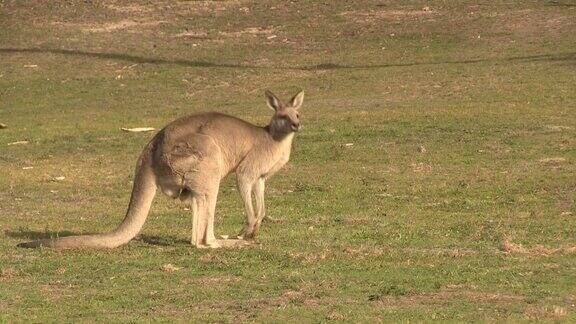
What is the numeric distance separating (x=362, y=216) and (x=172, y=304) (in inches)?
195

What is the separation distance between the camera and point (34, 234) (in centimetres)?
1302

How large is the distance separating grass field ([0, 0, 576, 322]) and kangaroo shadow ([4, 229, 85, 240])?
0.21 ft

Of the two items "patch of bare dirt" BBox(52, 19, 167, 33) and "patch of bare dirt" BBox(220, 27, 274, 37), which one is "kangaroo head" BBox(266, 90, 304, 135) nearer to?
"patch of bare dirt" BBox(220, 27, 274, 37)

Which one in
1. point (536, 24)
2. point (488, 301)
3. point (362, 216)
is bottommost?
point (536, 24)

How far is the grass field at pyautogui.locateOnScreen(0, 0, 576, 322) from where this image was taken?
10.0m

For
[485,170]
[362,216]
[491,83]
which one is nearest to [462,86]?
[491,83]

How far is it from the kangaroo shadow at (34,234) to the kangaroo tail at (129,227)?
90 cm

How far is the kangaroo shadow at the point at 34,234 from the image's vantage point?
1277cm

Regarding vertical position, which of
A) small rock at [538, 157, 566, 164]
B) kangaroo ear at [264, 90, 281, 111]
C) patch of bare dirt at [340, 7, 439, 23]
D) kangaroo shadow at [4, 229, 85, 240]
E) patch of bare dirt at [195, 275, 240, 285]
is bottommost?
patch of bare dirt at [340, 7, 439, 23]

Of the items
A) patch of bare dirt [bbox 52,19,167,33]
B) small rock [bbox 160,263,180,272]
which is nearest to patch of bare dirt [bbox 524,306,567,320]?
small rock [bbox 160,263,180,272]

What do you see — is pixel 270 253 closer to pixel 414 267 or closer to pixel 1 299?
pixel 414 267

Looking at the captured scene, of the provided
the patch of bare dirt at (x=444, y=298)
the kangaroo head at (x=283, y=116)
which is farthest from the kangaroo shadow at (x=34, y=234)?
the patch of bare dirt at (x=444, y=298)

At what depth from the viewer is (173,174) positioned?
11789 millimetres

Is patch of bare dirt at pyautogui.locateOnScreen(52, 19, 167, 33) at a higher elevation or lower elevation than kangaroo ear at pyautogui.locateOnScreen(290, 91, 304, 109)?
lower
